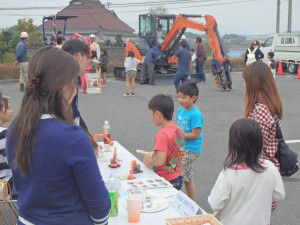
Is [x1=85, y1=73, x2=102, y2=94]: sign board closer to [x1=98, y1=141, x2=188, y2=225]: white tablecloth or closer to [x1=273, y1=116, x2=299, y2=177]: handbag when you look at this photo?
[x1=98, y1=141, x2=188, y2=225]: white tablecloth

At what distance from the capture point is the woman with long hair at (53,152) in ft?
5.98

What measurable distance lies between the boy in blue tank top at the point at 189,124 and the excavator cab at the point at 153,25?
12865 mm

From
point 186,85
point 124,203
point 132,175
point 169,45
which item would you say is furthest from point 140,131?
point 169,45

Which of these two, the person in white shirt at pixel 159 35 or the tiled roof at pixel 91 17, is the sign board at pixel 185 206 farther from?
the tiled roof at pixel 91 17

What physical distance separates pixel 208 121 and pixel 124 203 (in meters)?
6.65

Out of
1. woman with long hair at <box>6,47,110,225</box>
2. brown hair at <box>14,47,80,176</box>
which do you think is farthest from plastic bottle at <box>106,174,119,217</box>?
brown hair at <box>14,47,80,176</box>

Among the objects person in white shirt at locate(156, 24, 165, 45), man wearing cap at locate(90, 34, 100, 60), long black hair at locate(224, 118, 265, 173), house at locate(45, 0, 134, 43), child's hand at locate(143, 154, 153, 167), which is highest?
house at locate(45, 0, 134, 43)

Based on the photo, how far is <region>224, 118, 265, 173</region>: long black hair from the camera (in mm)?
2703

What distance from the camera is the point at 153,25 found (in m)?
17.2

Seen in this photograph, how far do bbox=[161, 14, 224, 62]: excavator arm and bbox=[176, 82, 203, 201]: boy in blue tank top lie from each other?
9.72 m

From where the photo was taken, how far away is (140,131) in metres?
8.66

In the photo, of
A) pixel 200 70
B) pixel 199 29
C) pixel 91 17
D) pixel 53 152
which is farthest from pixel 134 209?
pixel 91 17

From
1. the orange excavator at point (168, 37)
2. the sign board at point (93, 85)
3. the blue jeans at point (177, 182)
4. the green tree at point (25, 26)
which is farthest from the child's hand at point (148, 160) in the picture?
the green tree at point (25, 26)

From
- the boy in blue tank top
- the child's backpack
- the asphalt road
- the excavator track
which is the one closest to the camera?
the boy in blue tank top
